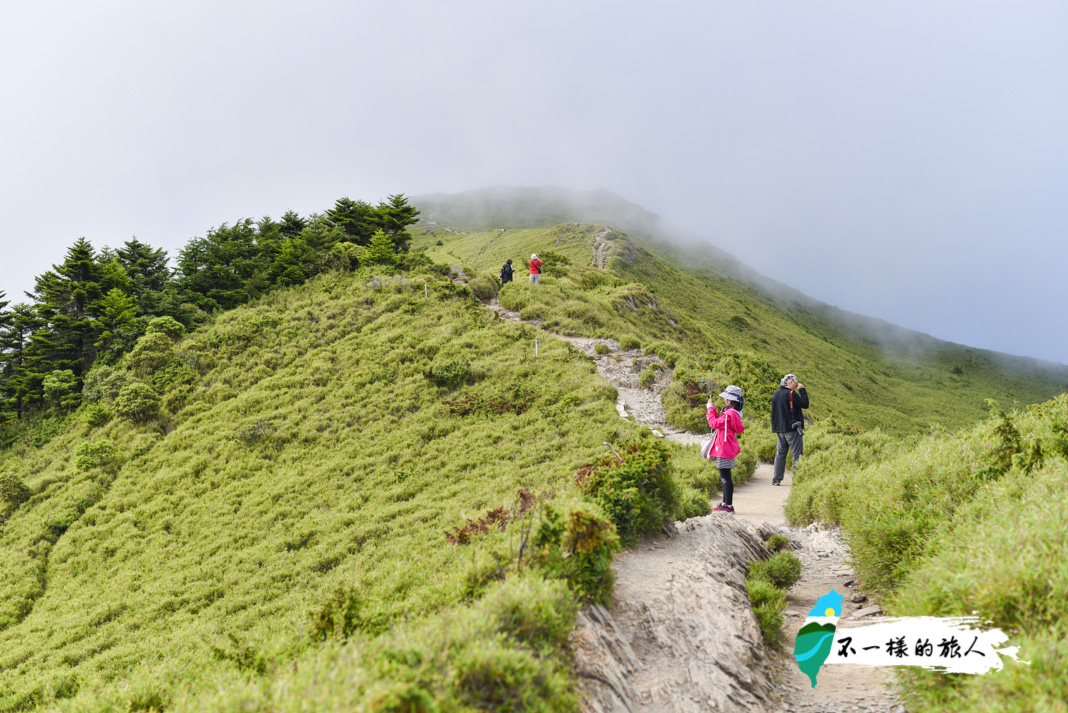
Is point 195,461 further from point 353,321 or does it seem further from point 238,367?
point 353,321

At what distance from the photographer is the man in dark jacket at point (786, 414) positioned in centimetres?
1438

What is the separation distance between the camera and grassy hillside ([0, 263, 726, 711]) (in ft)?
15.5

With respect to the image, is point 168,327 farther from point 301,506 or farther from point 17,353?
point 301,506

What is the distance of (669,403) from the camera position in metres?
21.7

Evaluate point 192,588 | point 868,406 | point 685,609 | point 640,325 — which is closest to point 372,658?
point 685,609

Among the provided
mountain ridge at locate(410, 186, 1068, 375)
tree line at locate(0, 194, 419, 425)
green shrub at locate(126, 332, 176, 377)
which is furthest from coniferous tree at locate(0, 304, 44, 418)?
mountain ridge at locate(410, 186, 1068, 375)

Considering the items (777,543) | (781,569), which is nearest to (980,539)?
(781,569)

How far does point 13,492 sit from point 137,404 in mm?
5021

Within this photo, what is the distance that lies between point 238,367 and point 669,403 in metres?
20.3

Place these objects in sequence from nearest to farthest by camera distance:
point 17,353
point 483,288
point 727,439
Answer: point 727,439 < point 17,353 < point 483,288

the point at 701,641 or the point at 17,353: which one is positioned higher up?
the point at 17,353

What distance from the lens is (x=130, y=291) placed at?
3162 cm

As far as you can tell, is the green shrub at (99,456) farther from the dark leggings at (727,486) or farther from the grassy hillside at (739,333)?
the dark leggings at (727,486)

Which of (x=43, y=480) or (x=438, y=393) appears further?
(x=438, y=393)
